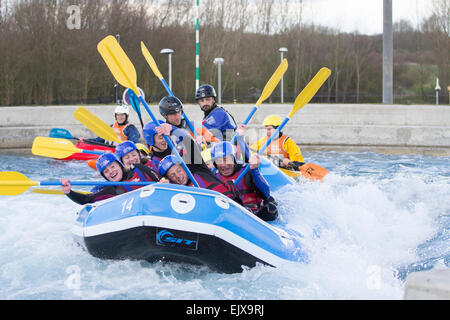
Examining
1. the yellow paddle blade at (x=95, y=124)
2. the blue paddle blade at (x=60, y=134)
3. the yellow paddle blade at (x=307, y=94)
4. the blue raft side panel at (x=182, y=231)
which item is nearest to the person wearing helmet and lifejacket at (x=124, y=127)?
the blue paddle blade at (x=60, y=134)

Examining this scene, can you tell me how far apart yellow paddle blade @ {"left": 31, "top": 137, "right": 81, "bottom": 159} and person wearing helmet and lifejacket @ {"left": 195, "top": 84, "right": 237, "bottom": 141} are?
144 centimetres

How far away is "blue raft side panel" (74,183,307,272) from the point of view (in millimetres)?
3193

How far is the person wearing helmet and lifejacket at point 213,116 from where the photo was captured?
18.8 feet

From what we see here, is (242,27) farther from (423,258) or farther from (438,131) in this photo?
(423,258)

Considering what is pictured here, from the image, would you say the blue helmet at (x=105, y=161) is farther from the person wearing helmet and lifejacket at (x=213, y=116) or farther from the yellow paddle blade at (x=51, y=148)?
the person wearing helmet and lifejacket at (x=213, y=116)

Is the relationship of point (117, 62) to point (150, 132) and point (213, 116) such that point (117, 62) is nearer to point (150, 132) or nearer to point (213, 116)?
point (150, 132)

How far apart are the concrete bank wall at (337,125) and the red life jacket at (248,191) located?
7.25 metres

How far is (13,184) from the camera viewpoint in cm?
405

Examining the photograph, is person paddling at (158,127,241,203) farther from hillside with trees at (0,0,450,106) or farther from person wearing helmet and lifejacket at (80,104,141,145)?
hillside with trees at (0,0,450,106)
